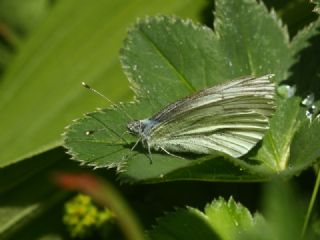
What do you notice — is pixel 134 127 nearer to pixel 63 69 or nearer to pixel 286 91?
pixel 286 91

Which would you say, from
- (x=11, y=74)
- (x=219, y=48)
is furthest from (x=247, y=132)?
(x=11, y=74)

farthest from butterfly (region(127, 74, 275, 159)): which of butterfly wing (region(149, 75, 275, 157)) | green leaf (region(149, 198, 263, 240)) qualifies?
green leaf (region(149, 198, 263, 240))

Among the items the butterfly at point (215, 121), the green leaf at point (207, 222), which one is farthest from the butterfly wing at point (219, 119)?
the green leaf at point (207, 222)

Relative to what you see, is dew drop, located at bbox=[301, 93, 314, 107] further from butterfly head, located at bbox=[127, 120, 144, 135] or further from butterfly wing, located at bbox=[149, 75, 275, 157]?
butterfly head, located at bbox=[127, 120, 144, 135]

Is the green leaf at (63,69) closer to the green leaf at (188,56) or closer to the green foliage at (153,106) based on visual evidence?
the green foliage at (153,106)

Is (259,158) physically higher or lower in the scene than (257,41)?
lower

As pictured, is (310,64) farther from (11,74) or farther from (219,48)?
(11,74)
